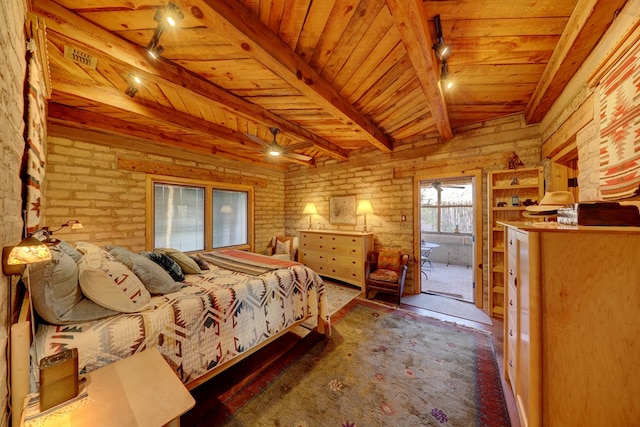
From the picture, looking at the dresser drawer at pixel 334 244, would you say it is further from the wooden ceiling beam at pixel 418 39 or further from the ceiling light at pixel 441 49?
the ceiling light at pixel 441 49

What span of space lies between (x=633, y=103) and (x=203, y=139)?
15.0ft

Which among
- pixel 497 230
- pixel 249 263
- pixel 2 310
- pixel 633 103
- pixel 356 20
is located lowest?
pixel 249 263

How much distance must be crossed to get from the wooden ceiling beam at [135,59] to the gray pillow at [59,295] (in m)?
1.49

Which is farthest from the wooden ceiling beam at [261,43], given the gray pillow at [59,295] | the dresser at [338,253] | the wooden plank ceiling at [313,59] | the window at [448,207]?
the window at [448,207]

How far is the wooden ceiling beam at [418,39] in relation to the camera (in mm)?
1222

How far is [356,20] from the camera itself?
58.7 inches

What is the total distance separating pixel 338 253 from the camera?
4.04 meters

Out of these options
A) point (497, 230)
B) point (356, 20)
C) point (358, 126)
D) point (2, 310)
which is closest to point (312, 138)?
point (358, 126)

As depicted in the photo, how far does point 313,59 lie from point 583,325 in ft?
7.82

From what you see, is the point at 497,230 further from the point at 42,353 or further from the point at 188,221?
the point at 188,221

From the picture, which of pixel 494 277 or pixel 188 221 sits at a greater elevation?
pixel 188 221

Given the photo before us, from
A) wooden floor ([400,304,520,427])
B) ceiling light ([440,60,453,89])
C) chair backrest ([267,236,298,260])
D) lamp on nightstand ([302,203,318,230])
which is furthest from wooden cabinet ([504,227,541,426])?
chair backrest ([267,236,298,260])

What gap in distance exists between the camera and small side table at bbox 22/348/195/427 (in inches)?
33.2

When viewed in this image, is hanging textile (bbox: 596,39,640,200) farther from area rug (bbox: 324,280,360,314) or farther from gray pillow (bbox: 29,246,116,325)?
gray pillow (bbox: 29,246,116,325)
